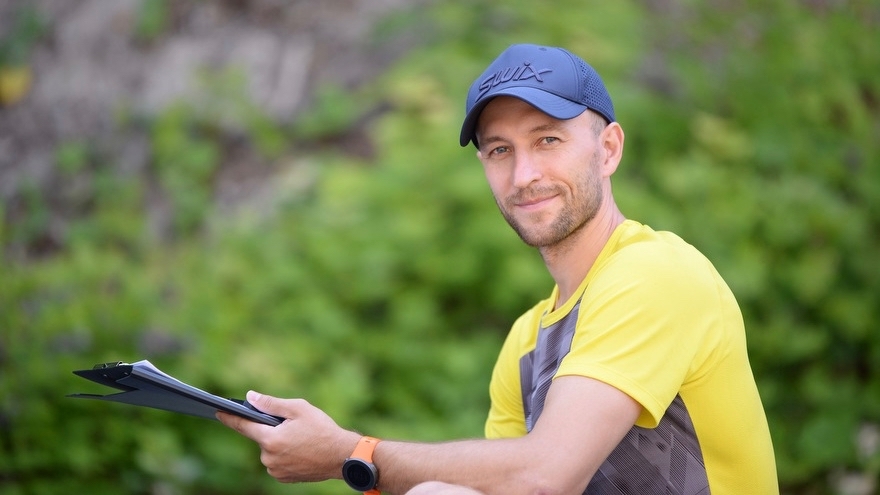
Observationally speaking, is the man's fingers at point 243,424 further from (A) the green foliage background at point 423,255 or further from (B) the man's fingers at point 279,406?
(A) the green foliage background at point 423,255

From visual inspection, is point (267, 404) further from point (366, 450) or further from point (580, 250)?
point (580, 250)

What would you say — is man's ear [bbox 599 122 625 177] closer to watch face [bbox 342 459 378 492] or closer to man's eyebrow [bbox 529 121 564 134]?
man's eyebrow [bbox 529 121 564 134]

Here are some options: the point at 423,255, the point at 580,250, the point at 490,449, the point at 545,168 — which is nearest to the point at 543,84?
the point at 545,168

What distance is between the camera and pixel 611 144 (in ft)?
8.34

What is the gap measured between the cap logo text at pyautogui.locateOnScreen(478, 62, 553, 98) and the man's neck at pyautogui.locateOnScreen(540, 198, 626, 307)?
14.8 inches

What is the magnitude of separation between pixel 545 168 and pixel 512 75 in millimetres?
234

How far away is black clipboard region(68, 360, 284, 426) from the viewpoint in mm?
2182

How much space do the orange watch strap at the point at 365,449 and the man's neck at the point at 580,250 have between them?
61 cm

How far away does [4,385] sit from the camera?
4.45 metres

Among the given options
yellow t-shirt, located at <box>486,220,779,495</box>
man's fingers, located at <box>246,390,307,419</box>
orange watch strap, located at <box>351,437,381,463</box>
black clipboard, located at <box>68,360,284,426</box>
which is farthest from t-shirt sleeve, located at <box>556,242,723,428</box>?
black clipboard, located at <box>68,360,284,426</box>

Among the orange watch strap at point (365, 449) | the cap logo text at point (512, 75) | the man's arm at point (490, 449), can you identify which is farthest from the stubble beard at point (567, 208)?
the orange watch strap at point (365, 449)

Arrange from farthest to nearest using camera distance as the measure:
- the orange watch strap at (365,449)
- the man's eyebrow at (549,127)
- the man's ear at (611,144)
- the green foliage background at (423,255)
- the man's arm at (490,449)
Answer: the green foliage background at (423,255), the man's ear at (611,144), the man's eyebrow at (549,127), the orange watch strap at (365,449), the man's arm at (490,449)

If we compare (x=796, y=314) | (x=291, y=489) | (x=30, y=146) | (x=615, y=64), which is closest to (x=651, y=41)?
(x=615, y=64)

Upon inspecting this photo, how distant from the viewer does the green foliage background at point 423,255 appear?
4504mm
